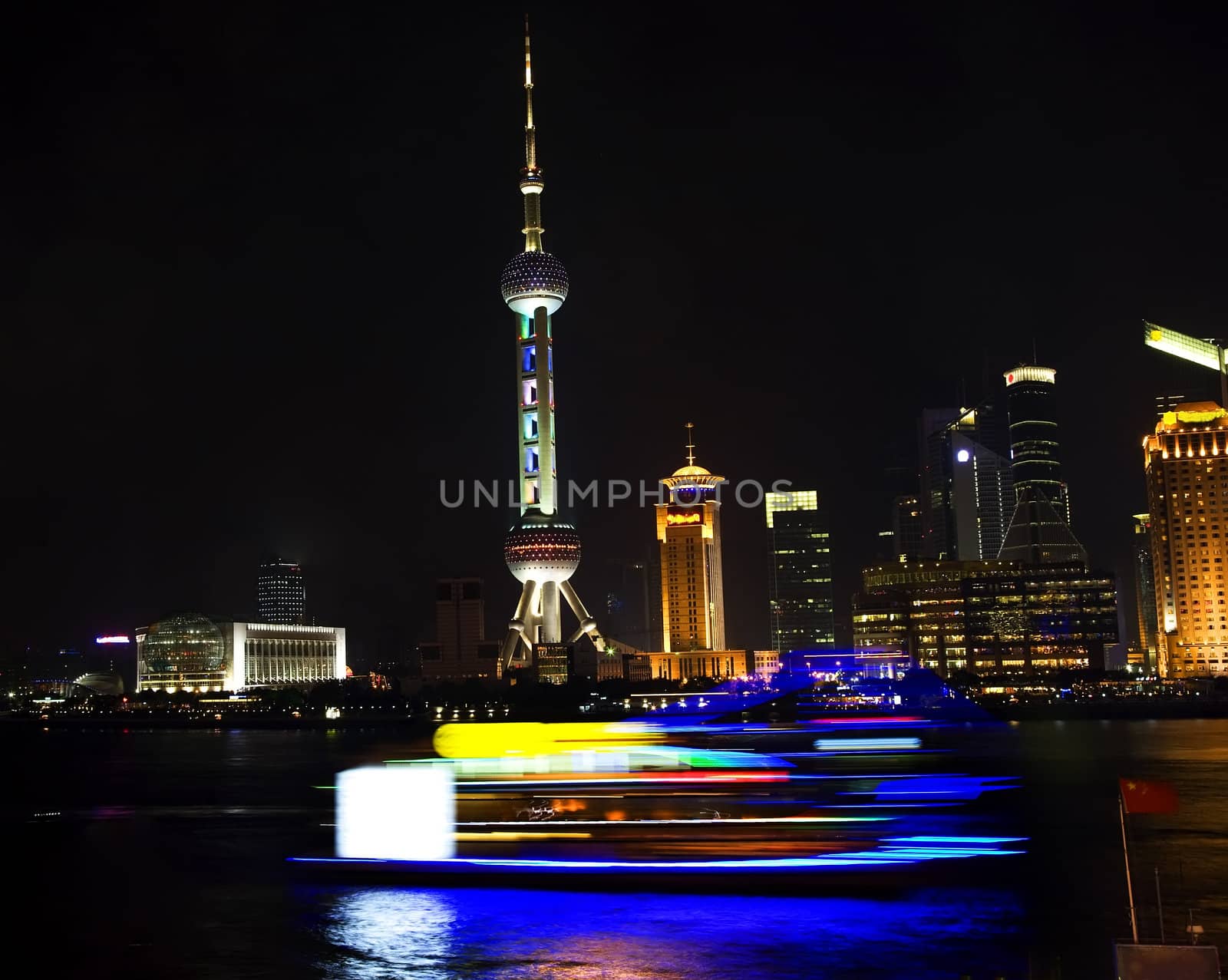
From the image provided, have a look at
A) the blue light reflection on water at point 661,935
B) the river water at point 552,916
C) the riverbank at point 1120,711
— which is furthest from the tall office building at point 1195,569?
the blue light reflection on water at point 661,935

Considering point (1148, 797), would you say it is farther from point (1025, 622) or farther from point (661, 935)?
point (1025, 622)

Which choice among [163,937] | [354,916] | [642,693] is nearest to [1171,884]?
[354,916]

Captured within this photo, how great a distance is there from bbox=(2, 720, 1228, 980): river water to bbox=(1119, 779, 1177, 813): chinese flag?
2715 millimetres

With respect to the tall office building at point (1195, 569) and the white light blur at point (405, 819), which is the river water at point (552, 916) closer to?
the white light blur at point (405, 819)

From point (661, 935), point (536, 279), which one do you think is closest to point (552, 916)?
point (661, 935)

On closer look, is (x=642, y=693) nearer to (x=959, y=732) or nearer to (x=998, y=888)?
(x=959, y=732)

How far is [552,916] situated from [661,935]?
344cm

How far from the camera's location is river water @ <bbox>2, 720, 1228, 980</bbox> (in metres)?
25.9

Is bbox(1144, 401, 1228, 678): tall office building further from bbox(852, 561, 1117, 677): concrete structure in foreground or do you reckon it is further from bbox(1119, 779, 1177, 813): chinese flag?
bbox(1119, 779, 1177, 813): chinese flag

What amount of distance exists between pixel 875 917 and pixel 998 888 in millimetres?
6521

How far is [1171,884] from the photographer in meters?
35.1

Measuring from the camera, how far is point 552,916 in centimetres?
3000

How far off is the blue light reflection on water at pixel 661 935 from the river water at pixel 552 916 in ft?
0.22

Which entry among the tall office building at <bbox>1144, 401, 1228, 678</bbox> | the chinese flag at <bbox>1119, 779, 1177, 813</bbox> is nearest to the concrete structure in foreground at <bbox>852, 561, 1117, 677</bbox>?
the tall office building at <bbox>1144, 401, 1228, 678</bbox>
